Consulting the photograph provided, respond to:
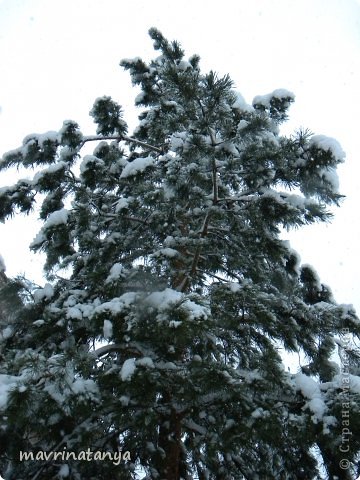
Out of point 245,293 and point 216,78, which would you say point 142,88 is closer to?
point 216,78

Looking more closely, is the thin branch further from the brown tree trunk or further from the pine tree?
the brown tree trunk

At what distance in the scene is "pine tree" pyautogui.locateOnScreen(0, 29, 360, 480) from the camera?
4098mm

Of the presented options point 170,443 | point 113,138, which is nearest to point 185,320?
point 170,443

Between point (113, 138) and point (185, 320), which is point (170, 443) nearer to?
point (185, 320)

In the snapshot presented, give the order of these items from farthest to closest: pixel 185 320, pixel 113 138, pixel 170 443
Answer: pixel 113 138
pixel 170 443
pixel 185 320

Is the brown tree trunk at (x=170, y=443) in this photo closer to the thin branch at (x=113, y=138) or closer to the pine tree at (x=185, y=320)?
the pine tree at (x=185, y=320)

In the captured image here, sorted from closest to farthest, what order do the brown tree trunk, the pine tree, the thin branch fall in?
1. the pine tree
2. the brown tree trunk
3. the thin branch

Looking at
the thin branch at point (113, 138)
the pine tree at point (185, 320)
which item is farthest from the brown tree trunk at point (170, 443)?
the thin branch at point (113, 138)

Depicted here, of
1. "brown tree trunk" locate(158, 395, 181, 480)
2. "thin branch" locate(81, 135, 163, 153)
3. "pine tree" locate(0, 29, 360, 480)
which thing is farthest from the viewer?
"thin branch" locate(81, 135, 163, 153)

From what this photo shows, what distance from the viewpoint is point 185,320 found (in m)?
3.60

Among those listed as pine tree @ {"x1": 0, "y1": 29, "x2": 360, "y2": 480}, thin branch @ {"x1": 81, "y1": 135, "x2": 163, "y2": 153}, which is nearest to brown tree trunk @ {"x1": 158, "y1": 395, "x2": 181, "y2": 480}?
pine tree @ {"x1": 0, "y1": 29, "x2": 360, "y2": 480}

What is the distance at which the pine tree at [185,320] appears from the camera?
4.10 m

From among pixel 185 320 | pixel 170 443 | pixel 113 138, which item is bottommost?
pixel 170 443

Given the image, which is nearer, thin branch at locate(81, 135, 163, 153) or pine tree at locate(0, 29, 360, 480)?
pine tree at locate(0, 29, 360, 480)
